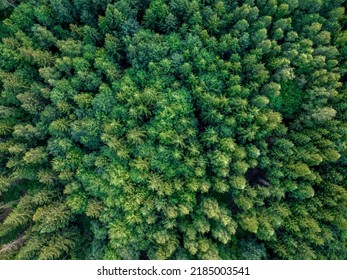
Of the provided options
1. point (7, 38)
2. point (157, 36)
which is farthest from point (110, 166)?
point (7, 38)

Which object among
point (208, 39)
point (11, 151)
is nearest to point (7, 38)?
point (11, 151)

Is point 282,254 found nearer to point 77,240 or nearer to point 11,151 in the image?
point 77,240

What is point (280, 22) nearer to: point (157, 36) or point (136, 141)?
point (157, 36)
